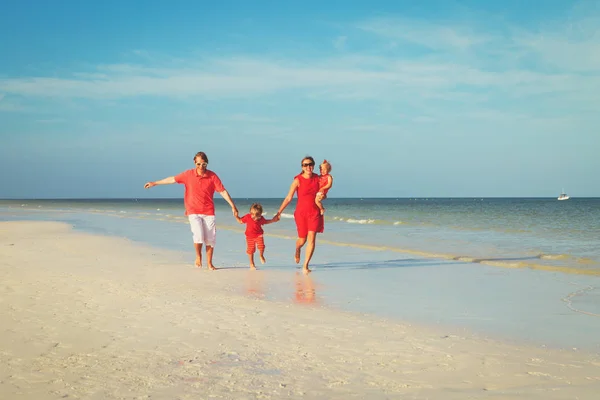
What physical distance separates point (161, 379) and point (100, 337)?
54.9 inches

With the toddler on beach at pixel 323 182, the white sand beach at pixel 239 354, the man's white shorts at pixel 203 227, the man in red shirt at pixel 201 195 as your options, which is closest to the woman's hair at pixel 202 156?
the man in red shirt at pixel 201 195

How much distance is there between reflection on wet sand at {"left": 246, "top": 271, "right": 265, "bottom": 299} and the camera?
784 centimetres

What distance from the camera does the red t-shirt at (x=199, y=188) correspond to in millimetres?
10438

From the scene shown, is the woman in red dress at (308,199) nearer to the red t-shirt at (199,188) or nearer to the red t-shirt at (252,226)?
the red t-shirt at (252,226)

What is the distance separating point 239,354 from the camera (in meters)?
4.69

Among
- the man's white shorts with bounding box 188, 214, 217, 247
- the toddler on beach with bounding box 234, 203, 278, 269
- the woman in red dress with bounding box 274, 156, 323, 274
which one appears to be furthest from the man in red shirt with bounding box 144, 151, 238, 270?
the woman in red dress with bounding box 274, 156, 323, 274

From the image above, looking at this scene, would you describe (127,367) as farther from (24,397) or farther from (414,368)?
(414,368)

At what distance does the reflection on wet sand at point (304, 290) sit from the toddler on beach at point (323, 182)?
1290mm

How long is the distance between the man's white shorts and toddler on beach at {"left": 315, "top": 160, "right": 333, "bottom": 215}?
1923 mm

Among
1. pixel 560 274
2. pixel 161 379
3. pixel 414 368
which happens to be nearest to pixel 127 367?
pixel 161 379

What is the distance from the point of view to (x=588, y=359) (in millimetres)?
4754

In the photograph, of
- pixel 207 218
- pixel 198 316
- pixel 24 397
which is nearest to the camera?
pixel 24 397

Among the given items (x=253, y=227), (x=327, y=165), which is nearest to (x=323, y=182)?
(x=327, y=165)

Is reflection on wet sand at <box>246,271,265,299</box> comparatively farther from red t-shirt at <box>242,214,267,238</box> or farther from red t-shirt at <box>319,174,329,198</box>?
red t-shirt at <box>319,174,329,198</box>
